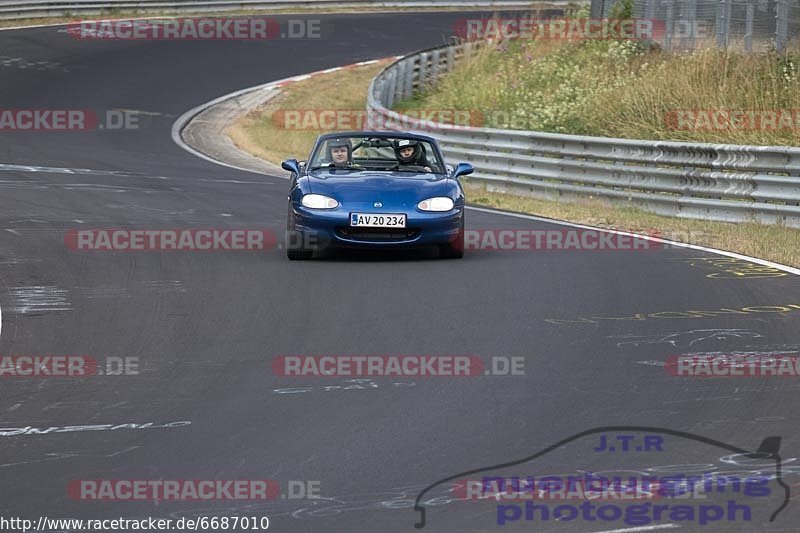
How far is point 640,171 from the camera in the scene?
18375mm

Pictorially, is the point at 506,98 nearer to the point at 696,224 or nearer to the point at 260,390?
the point at 696,224

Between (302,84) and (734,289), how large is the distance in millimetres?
24523

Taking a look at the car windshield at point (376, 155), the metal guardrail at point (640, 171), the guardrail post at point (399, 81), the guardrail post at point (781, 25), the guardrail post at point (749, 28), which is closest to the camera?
the car windshield at point (376, 155)

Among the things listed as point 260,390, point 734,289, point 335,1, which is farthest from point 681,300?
point 335,1

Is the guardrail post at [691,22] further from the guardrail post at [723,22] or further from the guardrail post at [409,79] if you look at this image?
the guardrail post at [409,79]

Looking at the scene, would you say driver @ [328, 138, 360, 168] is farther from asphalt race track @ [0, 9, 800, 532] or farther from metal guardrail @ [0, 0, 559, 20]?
metal guardrail @ [0, 0, 559, 20]

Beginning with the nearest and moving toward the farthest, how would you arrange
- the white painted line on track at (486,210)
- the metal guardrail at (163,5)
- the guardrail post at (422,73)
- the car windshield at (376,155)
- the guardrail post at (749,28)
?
the white painted line on track at (486,210) → the car windshield at (376,155) → the guardrail post at (749,28) → the guardrail post at (422,73) → the metal guardrail at (163,5)

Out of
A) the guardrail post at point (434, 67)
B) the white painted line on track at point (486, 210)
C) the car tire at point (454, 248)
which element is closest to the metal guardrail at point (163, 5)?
the white painted line on track at point (486, 210)

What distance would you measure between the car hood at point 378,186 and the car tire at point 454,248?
16.7 inches

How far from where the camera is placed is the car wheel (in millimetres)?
13039

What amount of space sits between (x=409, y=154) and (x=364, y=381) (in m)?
6.46

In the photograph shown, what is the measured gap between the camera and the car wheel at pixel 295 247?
513 inches

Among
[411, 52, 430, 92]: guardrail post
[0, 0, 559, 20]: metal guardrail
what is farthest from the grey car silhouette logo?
[0, 0, 559, 20]: metal guardrail

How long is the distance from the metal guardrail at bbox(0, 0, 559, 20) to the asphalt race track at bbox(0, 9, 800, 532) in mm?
26737
